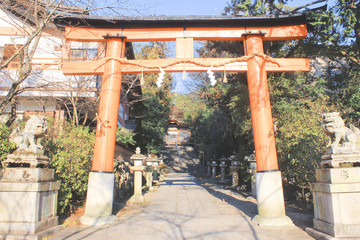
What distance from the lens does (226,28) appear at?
22.0 ft

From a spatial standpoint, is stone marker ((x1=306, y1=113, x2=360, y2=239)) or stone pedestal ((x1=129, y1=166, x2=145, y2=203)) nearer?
stone marker ((x1=306, y1=113, x2=360, y2=239))

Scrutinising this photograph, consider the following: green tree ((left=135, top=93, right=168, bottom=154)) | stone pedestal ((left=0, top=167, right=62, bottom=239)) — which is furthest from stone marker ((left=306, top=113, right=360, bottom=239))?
green tree ((left=135, top=93, right=168, bottom=154))

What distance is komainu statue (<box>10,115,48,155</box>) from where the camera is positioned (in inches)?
184

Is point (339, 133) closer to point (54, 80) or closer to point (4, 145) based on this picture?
point (4, 145)

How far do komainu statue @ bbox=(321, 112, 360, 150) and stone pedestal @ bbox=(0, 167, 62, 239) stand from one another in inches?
228

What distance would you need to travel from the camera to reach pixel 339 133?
171 inches

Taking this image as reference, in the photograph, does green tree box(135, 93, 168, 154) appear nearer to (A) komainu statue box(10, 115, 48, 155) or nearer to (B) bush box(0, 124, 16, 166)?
(B) bush box(0, 124, 16, 166)

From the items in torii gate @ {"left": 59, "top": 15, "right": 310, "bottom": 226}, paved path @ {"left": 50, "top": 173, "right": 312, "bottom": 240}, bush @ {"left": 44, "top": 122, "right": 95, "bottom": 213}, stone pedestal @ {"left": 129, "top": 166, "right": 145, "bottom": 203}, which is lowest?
paved path @ {"left": 50, "top": 173, "right": 312, "bottom": 240}

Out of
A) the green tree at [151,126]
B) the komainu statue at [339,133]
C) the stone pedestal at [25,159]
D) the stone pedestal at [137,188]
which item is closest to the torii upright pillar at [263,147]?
the komainu statue at [339,133]

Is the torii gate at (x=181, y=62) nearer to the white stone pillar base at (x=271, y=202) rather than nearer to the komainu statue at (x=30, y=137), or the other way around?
the white stone pillar base at (x=271, y=202)

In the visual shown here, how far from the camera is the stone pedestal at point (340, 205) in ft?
12.7

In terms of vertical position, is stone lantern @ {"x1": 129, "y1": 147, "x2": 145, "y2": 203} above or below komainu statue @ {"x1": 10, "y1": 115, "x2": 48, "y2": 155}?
below

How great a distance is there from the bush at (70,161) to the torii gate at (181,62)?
0.75 meters

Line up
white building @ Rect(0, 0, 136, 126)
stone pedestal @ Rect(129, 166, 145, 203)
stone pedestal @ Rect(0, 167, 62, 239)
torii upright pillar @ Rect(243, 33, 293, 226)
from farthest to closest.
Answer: white building @ Rect(0, 0, 136, 126) < stone pedestal @ Rect(129, 166, 145, 203) < torii upright pillar @ Rect(243, 33, 293, 226) < stone pedestal @ Rect(0, 167, 62, 239)
